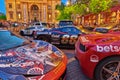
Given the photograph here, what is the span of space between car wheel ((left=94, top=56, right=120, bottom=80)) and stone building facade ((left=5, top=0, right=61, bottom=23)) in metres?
84.4

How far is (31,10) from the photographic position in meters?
90.3

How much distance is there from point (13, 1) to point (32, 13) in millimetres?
11130

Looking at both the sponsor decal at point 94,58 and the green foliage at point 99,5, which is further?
the green foliage at point 99,5

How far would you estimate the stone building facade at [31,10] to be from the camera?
86562 millimetres

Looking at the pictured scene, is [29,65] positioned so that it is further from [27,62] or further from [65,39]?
[65,39]

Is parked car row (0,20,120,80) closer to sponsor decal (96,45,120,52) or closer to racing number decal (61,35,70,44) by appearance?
sponsor decal (96,45,120,52)

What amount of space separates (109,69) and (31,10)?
3526 inches

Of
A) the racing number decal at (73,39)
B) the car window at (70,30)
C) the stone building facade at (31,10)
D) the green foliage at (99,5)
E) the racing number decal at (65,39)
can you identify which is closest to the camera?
the racing number decal at (73,39)

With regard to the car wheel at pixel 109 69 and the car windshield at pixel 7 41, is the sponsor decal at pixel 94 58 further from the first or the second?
the car windshield at pixel 7 41

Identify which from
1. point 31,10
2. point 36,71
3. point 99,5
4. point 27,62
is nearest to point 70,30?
point 27,62

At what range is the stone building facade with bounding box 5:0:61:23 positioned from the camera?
86.6m

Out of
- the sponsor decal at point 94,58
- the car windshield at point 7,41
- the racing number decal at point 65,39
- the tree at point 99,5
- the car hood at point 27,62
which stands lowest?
the racing number decal at point 65,39

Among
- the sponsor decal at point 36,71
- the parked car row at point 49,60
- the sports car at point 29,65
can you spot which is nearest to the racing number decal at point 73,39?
the parked car row at point 49,60

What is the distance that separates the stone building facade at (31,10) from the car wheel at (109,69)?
277ft
